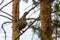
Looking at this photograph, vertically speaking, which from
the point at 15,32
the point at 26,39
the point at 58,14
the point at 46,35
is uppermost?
the point at 58,14

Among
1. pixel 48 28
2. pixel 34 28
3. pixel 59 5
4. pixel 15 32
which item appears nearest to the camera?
pixel 48 28

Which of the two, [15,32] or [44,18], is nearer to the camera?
[44,18]

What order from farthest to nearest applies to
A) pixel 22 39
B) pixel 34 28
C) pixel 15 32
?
1. pixel 22 39
2. pixel 15 32
3. pixel 34 28

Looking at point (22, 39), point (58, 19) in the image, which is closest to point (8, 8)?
point (22, 39)

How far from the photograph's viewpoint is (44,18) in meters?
1.42

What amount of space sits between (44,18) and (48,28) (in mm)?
91

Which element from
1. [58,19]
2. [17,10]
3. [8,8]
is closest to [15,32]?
[17,10]

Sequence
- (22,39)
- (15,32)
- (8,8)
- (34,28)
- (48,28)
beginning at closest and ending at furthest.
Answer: (48,28) < (34,28) < (15,32) < (22,39) < (8,8)

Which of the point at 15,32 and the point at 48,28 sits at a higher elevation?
the point at 48,28

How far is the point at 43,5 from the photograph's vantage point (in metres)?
1.45

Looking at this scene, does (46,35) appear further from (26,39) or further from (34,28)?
(26,39)

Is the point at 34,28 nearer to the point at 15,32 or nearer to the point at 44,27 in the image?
the point at 44,27

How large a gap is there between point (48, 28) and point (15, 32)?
48.9 inches

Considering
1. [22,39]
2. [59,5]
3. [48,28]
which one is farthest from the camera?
[22,39]
